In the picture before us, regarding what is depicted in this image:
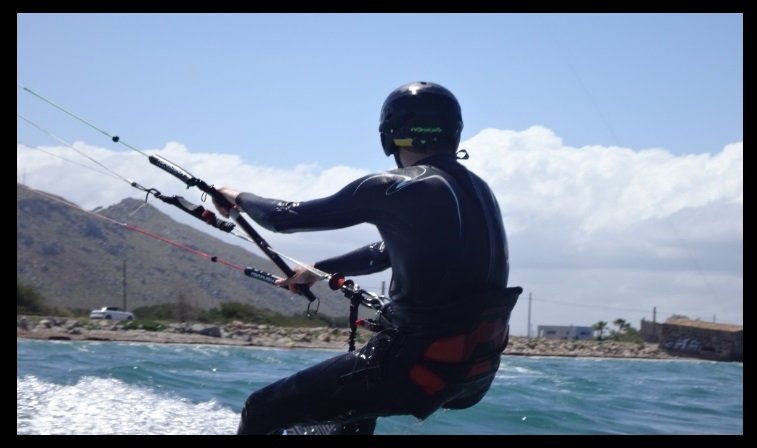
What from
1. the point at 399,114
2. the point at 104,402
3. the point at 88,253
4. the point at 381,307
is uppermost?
the point at 88,253

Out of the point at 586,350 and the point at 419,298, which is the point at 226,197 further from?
the point at 586,350

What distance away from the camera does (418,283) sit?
418cm

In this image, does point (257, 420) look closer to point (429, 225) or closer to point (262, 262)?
point (429, 225)

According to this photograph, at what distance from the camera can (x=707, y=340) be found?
57.2m

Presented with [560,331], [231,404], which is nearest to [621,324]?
[560,331]

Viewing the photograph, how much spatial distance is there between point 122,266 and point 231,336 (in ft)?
184

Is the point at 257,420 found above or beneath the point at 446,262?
beneath

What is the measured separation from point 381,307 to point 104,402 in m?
9.41

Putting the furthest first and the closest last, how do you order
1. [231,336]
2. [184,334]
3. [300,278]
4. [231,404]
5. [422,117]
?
[231,336]
[184,334]
[231,404]
[300,278]
[422,117]

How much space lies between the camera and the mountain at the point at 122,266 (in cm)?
9212

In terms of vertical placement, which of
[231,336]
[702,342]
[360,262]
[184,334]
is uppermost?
[702,342]

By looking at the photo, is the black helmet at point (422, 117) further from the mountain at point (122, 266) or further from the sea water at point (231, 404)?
the mountain at point (122, 266)

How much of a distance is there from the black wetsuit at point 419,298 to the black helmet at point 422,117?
103 millimetres
